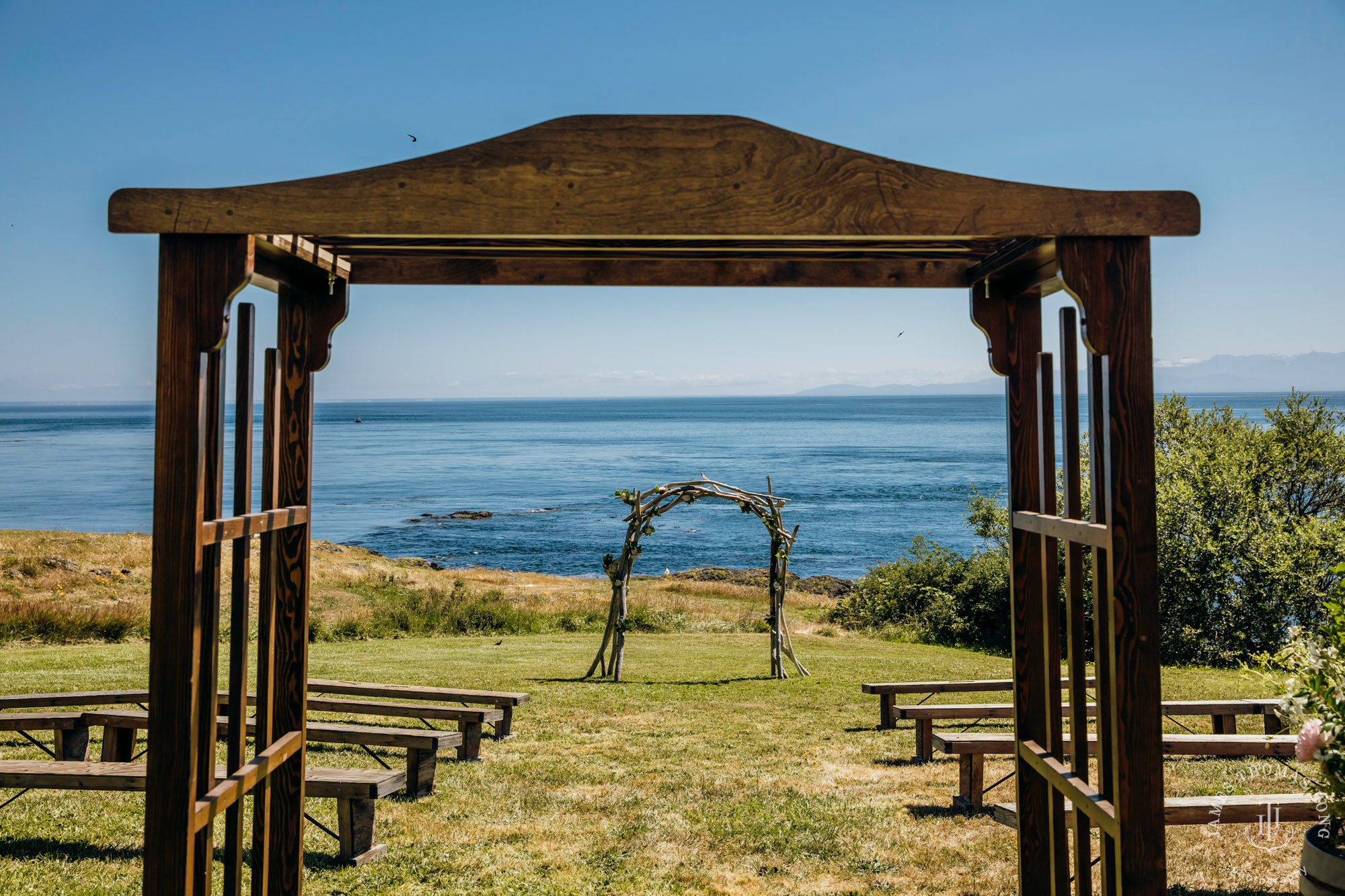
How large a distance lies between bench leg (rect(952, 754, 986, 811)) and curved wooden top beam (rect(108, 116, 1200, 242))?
3.39 metres

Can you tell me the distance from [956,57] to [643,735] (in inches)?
527

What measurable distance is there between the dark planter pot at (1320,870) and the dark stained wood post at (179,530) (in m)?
3.47

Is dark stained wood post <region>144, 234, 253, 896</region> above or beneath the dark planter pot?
above

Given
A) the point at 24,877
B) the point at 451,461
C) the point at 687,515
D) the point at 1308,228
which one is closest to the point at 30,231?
the point at 451,461

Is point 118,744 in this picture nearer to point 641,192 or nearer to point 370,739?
point 370,739

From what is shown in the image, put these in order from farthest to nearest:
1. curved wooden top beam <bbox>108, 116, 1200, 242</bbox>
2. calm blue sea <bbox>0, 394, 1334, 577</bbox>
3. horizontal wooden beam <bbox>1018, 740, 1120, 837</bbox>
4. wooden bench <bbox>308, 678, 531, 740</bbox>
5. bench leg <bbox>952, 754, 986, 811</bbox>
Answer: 1. calm blue sea <bbox>0, 394, 1334, 577</bbox>
2. wooden bench <bbox>308, 678, 531, 740</bbox>
3. bench leg <bbox>952, 754, 986, 811</bbox>
4. horizontal wooden beam <bbox>1018, 740, 1120, 837</bbox>
5. curved wooden top beam <bbox>108, 116, 1200, 242</bbox>

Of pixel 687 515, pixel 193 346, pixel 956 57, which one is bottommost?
pixel 687 515

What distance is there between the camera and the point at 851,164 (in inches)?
90.0

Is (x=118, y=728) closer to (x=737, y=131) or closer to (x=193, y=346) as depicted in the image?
(x=193, y=346)

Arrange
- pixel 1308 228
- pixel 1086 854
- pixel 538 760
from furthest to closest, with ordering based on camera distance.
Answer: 1. pixel 1308 228
2. pixel 538 760
3. pixel 1086 854

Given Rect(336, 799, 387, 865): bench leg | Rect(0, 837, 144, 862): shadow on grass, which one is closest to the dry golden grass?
Rect(0, 837, 144, 862): shadow on grass

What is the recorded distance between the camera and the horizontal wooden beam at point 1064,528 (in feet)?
8.00

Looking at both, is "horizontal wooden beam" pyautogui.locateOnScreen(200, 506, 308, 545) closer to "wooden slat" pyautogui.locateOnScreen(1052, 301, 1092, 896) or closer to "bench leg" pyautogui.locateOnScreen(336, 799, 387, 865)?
"bench leg" pyautogui.locateOnScreen(336, 799, 387, 865)

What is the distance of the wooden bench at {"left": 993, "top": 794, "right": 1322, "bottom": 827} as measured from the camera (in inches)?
132
